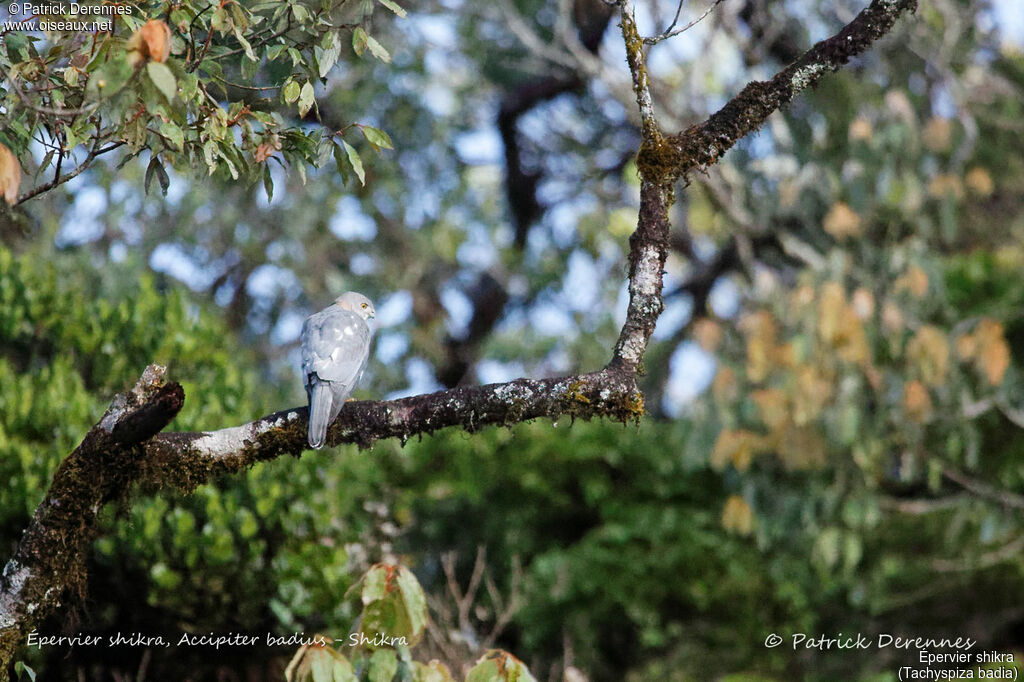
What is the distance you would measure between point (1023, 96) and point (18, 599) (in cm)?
836

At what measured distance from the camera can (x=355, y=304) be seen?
4.78 meters

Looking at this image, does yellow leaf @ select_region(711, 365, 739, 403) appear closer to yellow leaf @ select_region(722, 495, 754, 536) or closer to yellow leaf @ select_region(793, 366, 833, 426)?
yellow leaf @ select_region(793, 366, 833, 426)

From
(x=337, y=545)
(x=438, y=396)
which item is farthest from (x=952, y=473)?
(x=438, y=396)

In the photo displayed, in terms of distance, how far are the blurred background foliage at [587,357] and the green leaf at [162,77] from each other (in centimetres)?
184

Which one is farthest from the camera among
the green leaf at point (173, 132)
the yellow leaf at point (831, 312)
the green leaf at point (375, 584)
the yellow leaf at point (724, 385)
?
the yellow leaf at point (724, 385)

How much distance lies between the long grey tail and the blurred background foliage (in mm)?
1286

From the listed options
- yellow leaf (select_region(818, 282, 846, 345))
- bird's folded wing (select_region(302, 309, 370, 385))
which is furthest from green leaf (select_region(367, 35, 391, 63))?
yellow leaf (select_region(818, 282, 846, 345))

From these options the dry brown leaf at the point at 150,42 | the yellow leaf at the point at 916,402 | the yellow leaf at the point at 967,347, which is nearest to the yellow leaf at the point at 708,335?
the yellow leaf at the point at 916,402

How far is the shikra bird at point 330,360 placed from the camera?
3.30m

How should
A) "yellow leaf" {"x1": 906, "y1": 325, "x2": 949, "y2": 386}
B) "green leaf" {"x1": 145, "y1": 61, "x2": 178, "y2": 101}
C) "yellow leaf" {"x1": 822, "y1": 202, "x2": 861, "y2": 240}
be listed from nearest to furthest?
"green leaf" {"x1": 145, "y1": 61, "x2": 178, "y2": 101}
"yellow leaf" {"x1": 906, "y1": 325, "x2": 949, "y2": 386}
"yellow leaf" {"x1": 822, "y1": 202, "x2": 861, "y2": 240}

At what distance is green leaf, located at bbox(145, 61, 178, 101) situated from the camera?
229 centimetres

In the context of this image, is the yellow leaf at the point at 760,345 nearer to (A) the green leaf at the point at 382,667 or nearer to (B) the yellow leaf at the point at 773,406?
(B) the yellow leaf at the point at 773,406

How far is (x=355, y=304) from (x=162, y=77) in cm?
251

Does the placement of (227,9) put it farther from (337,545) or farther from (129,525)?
(337,545)
